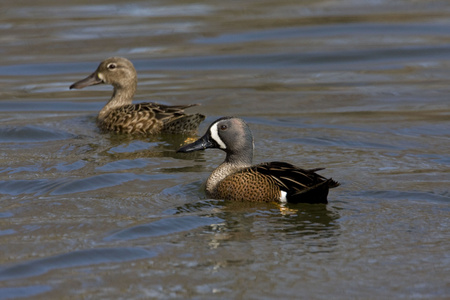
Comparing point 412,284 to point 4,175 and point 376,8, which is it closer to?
point 4,175

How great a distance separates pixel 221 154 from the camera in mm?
10383

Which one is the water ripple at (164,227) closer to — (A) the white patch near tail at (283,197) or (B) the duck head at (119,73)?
(A) the white patch near tail at (283,197)

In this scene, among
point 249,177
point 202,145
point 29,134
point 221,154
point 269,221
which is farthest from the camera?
point 29,134

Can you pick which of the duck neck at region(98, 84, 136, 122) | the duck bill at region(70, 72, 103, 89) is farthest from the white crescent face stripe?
the duck bill at region(70, 72, 103, 89)

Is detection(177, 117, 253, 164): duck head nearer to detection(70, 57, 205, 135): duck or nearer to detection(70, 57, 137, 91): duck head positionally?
detection(70, 57, 205, 135): duck

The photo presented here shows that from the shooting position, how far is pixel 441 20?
1920cm

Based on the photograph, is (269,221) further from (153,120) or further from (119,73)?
(119,73)

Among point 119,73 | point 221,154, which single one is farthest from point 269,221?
point 119,73

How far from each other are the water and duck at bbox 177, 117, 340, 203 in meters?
0.17

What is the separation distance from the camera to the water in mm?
6137

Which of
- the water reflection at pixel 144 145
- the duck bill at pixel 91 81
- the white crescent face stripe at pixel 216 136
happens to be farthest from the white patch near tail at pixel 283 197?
the duck bill at pixel 91 81

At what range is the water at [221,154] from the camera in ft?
20.1

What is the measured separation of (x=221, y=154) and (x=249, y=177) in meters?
2.28

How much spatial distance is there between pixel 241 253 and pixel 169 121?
16.4 ft
